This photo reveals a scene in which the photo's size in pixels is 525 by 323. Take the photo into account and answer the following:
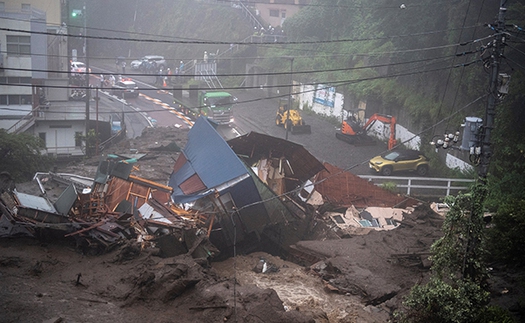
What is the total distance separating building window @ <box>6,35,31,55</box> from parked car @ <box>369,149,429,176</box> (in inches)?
905

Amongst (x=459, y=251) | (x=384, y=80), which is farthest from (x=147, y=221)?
(x=384, y=80)

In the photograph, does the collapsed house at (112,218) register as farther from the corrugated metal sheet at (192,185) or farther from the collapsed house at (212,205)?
the corrugated metal sheet at (192,185)

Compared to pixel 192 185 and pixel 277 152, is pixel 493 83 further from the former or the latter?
pixel 192 185

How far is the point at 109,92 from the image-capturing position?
152 feet

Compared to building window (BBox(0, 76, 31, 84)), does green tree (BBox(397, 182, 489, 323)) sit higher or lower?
lower

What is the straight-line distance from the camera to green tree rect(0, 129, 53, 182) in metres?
22.8

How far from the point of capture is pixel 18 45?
3127cm

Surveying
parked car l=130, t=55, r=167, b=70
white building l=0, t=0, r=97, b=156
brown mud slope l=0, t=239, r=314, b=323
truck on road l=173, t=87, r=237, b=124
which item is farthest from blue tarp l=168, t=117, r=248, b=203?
parked car l=130, t=55, r=167, b=70

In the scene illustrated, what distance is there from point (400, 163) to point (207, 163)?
13.9 meters

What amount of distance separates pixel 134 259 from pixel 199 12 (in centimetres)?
5505

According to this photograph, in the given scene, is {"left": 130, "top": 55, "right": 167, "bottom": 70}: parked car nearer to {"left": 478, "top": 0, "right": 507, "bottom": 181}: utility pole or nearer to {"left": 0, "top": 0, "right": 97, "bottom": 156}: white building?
{"left": 0, "top": 0, "right": 97, "bottom": 156}: white building

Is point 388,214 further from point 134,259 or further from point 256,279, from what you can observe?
point 134,259

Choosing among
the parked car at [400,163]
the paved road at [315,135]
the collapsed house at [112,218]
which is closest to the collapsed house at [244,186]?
the collapsed house at [112,218]

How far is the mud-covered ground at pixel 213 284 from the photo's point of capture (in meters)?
10.2
